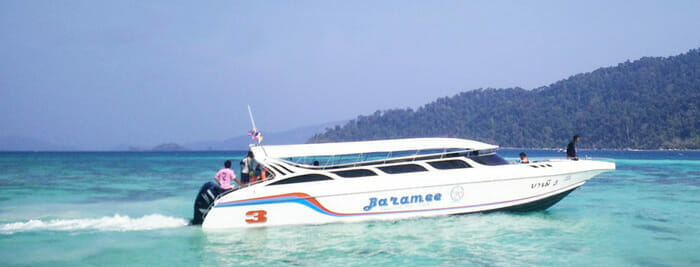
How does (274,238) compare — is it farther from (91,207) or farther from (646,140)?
(646,140)

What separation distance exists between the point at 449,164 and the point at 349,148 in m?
2.30

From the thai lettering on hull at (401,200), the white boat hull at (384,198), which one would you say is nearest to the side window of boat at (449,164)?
the white boat hull at (384,198)

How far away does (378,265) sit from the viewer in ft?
30.2

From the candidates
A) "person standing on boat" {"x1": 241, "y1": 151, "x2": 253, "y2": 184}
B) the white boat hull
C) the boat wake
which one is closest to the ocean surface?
the boat wake

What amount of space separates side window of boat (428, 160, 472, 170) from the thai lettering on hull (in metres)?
0.69

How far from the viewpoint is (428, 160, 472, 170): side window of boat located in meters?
12.8

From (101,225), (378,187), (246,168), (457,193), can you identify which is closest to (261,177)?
(246,168)

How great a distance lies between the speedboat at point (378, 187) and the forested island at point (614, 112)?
135058mm

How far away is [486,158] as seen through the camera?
13.3 metres

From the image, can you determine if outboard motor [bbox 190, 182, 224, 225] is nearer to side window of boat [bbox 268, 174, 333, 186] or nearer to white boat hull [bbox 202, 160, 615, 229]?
white boat hull [bbox 202, 160, 615, 229]

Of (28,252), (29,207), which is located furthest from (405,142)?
(29,207)

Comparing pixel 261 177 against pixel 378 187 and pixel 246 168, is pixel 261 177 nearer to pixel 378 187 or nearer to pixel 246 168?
pixel 246 168

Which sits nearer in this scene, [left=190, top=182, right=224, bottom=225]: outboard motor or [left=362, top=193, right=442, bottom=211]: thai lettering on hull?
[left=190, top=182, right=224, bottom=225]: outboard motor

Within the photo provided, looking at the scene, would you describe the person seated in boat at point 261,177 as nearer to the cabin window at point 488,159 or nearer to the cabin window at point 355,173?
the cabin window at point 355,173
